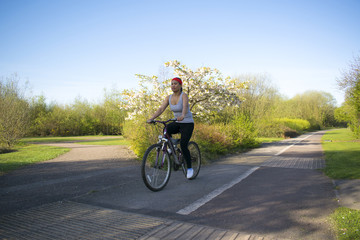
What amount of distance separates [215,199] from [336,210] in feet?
5.50

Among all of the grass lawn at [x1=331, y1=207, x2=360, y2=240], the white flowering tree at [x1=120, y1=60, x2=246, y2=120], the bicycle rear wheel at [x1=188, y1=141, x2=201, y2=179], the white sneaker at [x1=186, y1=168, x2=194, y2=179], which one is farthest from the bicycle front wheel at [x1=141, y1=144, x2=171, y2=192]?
the white flowering tree at [x1=120, y1=60, x2=246, y2=120]

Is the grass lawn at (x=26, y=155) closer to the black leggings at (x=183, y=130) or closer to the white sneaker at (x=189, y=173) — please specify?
the black leggings at (x=183, y=130)

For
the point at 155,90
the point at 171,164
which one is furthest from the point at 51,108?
the point at 171,164

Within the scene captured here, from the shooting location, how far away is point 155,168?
4.54 m

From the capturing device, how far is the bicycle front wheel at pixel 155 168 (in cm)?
434

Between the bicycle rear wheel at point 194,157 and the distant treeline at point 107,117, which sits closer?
the bicycle rear wheel at point 194,157

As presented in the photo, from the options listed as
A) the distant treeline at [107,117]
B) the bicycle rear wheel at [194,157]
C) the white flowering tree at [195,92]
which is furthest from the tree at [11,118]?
the bicycle rear wheel at [194,157]

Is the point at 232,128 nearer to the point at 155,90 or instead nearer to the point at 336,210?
the point at 155,90

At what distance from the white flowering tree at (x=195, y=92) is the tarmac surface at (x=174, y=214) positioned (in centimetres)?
654

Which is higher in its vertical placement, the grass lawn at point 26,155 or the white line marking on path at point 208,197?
the grass lawn at point 26,155

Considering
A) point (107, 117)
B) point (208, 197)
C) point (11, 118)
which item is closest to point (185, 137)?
point (208, 197)

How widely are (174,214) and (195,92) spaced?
8.78 metres

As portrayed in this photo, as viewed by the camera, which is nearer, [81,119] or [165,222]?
[165,222]

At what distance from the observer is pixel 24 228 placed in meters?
2.89
